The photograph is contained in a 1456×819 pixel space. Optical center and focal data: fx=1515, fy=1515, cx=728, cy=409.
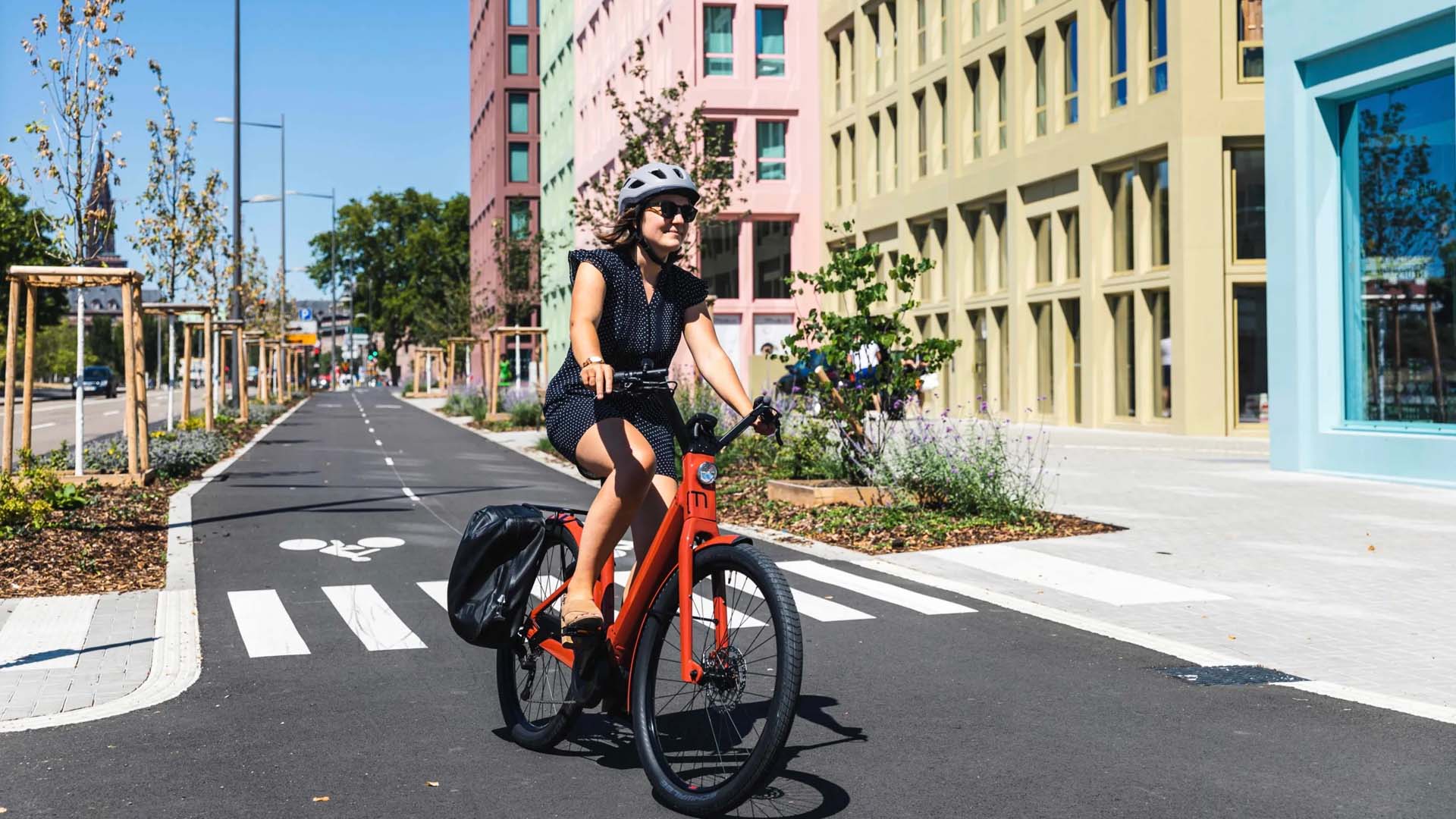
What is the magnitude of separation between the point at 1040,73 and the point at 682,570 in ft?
104

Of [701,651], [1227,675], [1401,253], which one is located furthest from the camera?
[1401,253]

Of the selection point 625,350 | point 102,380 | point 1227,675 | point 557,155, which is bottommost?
point 1227,675

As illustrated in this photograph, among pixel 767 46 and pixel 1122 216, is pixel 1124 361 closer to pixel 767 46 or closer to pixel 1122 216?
pixel 1122 216

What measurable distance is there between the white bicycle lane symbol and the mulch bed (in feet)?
3.31

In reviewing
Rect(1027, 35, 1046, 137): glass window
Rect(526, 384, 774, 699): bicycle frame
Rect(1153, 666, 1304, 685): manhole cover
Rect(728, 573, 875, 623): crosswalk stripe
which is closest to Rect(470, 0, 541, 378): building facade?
Rect(1027, 35, 1046, 137): glass window

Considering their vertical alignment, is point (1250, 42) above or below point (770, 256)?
above

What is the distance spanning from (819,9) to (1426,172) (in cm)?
3385

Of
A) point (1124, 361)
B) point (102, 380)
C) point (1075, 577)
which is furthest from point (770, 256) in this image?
point (102, 380)

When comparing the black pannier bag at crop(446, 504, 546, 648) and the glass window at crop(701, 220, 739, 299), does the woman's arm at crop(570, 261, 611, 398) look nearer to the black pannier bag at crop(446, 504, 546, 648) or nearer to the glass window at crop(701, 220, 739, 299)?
the black pannier bag at crop(446, 504, 546, 648)

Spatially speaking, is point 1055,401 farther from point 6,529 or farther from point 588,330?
point 588,330

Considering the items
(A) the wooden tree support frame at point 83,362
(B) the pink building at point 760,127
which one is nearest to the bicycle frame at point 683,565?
(A) the wooden tree support frame at point 83,362

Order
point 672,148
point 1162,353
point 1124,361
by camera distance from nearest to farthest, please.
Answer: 1. point 672,148
2. point 1162,353
3. point 1124,361

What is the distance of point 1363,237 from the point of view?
17.2m

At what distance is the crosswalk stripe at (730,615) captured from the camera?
4.27m
